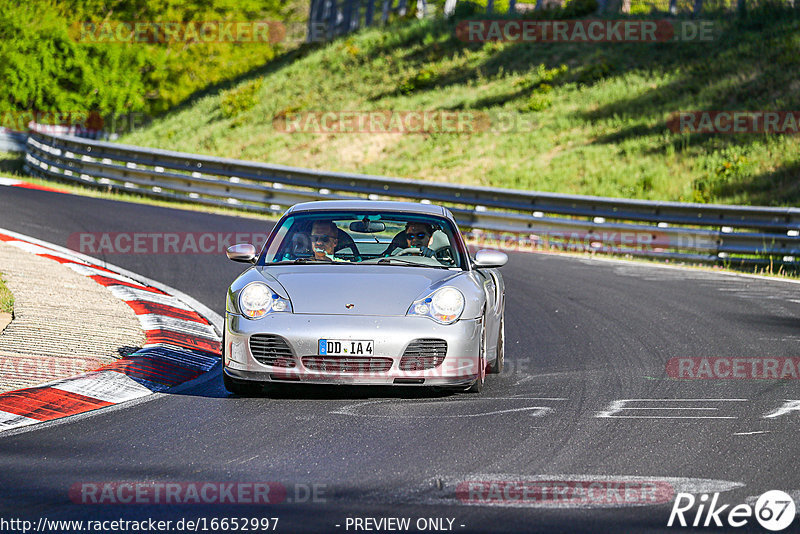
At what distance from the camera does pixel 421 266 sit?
812cm

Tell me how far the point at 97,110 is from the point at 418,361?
4957cm

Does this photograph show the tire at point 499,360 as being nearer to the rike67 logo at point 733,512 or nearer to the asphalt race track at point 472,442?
the asphalt race track at point 472,442

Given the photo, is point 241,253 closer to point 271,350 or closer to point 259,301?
point 259,301

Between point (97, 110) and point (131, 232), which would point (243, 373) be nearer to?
point (131, 232)

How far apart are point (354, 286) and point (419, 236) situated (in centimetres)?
113

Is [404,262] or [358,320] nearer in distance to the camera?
[358,320]

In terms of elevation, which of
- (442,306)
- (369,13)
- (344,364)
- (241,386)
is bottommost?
(241,386)

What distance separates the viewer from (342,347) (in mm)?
7102

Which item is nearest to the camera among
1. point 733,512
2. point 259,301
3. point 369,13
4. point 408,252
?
point 733,512

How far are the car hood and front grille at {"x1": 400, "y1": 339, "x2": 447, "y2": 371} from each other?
0.24 meters

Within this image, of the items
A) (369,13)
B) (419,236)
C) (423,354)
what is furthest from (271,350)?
(369,13)

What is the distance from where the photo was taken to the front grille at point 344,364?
714 centimetres

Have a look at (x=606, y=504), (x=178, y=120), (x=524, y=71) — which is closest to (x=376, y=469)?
(x=606, y=504)

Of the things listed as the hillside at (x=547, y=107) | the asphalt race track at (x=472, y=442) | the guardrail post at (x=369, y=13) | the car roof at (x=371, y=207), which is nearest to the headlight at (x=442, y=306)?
the asphalt race track at (x=472, y=442)
